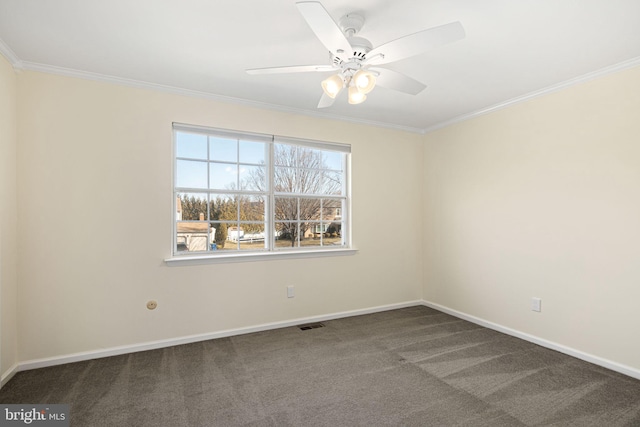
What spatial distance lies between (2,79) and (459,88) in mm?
3735

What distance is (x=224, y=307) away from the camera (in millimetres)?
3336

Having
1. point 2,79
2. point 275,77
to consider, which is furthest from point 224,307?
point 2,79

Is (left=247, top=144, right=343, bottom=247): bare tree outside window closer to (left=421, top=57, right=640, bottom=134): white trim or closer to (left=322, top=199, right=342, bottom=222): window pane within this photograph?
(left=322, top=199, right=342, bottom=222): window pane

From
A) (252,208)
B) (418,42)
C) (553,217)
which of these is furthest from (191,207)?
(553,217)

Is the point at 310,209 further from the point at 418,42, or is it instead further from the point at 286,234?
the point at 418,42

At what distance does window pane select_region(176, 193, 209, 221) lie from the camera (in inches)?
129

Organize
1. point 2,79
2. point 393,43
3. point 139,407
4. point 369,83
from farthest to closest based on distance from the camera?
1. point 2,79
2. point 139,407
3. point 369,83
4. point 393,43

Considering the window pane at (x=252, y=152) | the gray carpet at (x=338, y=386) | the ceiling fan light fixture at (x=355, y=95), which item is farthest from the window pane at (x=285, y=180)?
the ceiling fan light fixture at (x=355, y=95)

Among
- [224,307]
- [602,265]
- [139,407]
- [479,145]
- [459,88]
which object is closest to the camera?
[139,407]

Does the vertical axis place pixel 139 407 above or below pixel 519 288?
below

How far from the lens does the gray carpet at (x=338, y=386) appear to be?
2025mm

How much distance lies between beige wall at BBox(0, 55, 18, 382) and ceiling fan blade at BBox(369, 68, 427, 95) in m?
2.72

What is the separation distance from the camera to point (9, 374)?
8.00 ft

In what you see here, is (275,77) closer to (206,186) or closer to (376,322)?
(206,186)
